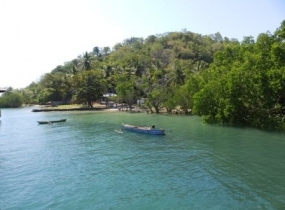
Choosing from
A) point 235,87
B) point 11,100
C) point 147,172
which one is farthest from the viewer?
point 11,100

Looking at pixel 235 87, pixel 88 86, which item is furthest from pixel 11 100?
pixel 235 87

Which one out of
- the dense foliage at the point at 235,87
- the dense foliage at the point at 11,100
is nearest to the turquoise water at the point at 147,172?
the dense foliage at the point at 235,87

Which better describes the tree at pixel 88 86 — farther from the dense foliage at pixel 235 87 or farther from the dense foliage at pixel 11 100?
the dense foliage at pixel 11 100

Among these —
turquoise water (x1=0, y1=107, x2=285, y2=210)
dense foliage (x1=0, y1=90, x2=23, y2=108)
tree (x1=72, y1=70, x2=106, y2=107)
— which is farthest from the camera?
dense foliage (x1=0, y1=90, x2=23, y2=108)

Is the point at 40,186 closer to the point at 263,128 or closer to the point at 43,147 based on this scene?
the point at 43,147

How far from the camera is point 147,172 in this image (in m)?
25.0

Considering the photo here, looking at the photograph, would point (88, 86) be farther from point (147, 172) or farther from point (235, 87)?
point (147, 172)

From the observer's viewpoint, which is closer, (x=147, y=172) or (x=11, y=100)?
(x=147, y=172)

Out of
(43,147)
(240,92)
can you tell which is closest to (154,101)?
(240,92)

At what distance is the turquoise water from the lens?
18.7 meters

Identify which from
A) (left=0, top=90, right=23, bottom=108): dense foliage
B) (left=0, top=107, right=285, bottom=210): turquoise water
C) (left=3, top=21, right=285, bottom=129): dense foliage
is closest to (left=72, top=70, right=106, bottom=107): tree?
(left=3, top=21, right=285, bottom=129): dense foliage

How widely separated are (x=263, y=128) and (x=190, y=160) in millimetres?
24374

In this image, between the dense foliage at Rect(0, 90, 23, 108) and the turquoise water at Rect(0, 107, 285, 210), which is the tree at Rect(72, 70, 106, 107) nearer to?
the dense foliage at Rect(0, 90, 23, 108)

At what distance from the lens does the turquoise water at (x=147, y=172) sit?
18.7m
